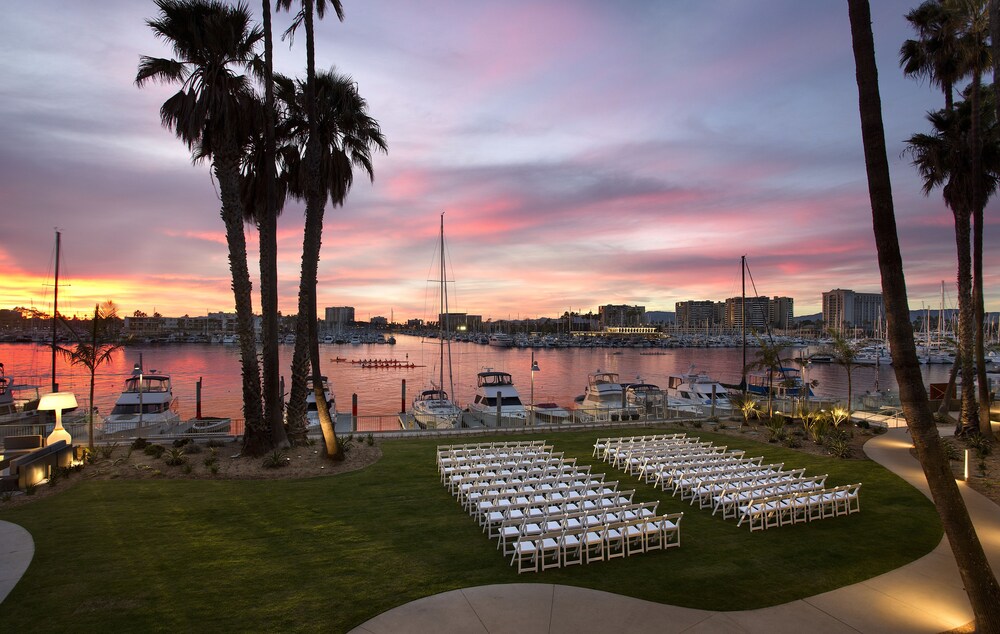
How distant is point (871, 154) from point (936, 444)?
149 inches

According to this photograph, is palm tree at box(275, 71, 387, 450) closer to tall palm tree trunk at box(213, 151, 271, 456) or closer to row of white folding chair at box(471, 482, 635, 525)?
tall palm tree trunk at box(213, 151, 271, 456)

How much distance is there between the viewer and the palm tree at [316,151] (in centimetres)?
1638

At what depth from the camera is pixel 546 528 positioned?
9758mm

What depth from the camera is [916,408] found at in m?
6.48

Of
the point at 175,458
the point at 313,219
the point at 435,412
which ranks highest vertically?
the point at 313,219

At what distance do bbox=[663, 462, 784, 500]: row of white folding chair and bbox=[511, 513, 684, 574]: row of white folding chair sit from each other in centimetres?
314

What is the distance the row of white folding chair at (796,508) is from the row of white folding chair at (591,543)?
2.27 m

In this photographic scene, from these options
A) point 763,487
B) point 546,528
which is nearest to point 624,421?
point 763,487

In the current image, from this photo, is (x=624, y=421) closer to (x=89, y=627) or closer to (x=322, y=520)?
(x=322, y=520)

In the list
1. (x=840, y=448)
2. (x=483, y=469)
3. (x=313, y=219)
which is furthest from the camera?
(x=840, y=448)

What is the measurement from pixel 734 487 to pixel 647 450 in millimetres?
3845

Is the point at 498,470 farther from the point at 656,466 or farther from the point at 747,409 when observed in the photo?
the point at 747,409

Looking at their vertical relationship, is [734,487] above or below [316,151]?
below

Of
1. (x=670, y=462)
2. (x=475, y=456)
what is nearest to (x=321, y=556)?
(x=475, y=456)
